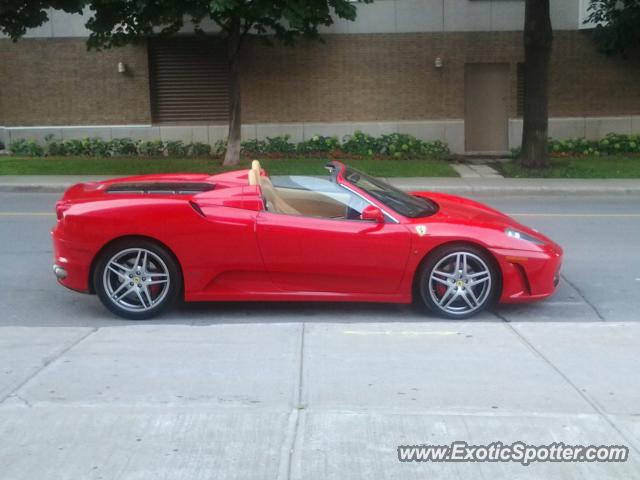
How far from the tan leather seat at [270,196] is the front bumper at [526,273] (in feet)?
6.00

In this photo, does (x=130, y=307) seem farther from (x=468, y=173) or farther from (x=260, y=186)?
(x=468, y=173)

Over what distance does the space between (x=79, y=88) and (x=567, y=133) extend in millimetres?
13184


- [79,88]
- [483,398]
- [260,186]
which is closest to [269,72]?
[79,88]

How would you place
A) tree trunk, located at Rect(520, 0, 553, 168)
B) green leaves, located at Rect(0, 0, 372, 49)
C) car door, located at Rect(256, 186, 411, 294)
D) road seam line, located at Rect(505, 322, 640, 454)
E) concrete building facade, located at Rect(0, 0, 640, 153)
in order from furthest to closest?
concrete building facade, located at Rect(0, 0, 640, 153)
tree trunk, located at Rect(520, 0, 553, 168)
green leaves, located at Rect(0, 0, 372, 49)
car door, located at Rect(256, 186, 411, 294)
road seam line, located at Rect(505, 322, 640, 454)

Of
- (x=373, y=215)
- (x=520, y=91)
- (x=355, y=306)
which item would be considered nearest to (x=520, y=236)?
(x=373, y=215)

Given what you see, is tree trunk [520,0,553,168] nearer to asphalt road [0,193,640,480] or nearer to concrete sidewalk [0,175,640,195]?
concrete sidewalk [0,175,640,195]

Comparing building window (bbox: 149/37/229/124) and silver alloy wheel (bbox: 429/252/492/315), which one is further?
building window (bbox: 149/37/229/124)

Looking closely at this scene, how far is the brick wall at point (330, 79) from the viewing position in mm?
22719

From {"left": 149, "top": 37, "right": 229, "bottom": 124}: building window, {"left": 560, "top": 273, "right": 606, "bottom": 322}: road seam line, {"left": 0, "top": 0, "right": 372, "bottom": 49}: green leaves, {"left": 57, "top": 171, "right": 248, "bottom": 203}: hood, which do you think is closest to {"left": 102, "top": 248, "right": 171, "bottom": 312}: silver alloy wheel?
{"left": 57, "top": 171, "right": 248, "bottom": 203}: hood

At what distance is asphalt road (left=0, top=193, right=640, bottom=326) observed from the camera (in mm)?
7301

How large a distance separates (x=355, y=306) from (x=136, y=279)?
1.93 meters

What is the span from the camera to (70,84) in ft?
75.0

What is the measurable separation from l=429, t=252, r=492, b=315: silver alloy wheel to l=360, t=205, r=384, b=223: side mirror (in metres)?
0.61

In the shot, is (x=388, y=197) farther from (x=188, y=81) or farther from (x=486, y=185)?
(x=188, y=81)
